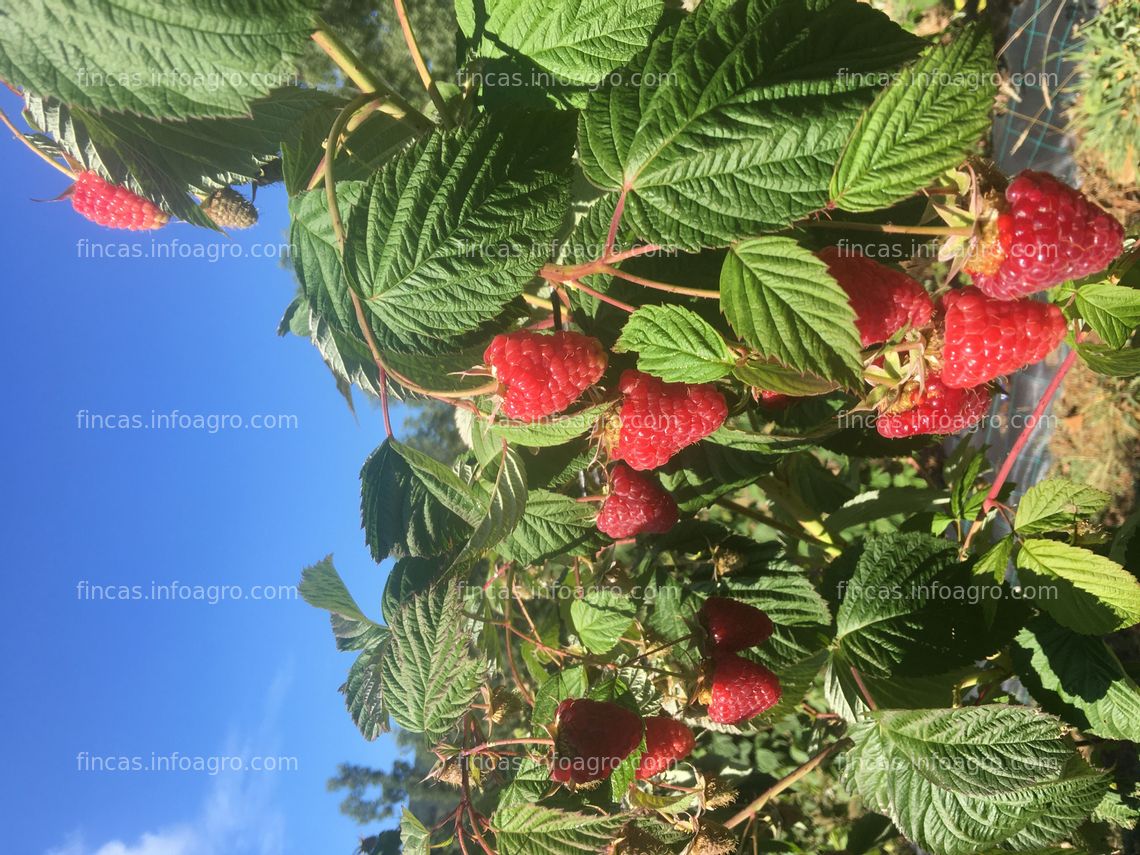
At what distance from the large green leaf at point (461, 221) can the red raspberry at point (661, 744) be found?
0.72 meters

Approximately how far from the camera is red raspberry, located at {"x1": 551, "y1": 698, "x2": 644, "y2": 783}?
0.89 metres

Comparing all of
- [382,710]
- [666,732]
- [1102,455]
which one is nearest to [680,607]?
[666,732]

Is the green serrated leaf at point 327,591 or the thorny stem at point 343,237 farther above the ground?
the thorny stem at point 343,237

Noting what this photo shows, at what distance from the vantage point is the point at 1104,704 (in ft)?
3.16

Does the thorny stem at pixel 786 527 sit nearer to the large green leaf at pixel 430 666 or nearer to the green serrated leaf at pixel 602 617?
the green serrated leaf at pixel 602 617

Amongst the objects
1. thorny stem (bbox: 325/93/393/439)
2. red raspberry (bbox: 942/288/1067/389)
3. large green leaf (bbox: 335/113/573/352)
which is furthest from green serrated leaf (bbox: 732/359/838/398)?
thorny stem (bbox: 325/93/393/439)

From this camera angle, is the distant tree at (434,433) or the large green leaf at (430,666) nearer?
Answer: the large green leaf at (430,666)

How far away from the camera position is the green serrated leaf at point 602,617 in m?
1.10

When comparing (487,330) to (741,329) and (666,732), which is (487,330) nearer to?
(741,329)

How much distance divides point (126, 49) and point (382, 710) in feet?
2.98

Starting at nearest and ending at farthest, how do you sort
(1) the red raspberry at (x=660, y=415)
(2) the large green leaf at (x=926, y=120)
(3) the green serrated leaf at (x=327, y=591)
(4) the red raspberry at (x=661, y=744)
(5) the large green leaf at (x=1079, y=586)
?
(2) the large green leaf at (x=926, y=120), (1) the red raspberry at (x=660, y=415), (5) the large green leaf at (x=1079, y=586), (4) the red raspberry at (x=661, y=744), (3) the green serrated leaf at (x=327, y=591)

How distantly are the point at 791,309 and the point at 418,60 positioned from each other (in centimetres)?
45

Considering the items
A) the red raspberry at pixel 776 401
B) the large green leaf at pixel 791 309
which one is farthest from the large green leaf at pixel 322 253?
the red raspberry at pixel 776 401

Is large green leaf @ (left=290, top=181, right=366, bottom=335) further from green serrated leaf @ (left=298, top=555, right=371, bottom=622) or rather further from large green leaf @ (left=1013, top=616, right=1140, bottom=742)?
large green leaf @ (left=1013, top=616, right=1140, bottom=742)
